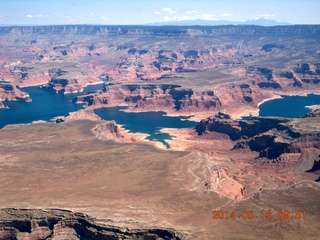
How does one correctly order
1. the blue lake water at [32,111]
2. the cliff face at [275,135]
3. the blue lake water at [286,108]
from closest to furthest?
1. the cliff face at [275,135]
2. the blue lake water at [32,111]
3. the blue lake water at [286,108]

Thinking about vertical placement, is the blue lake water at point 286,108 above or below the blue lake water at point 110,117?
above

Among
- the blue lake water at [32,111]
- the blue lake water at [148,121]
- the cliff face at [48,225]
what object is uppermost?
the cliff face at [48,225]

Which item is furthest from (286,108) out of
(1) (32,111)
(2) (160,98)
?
(1) (32,111)

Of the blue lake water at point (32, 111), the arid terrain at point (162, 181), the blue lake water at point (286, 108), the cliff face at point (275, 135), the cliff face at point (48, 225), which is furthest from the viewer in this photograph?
the blue lake water at point (286, 108)

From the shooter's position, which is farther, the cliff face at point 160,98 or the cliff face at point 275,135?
the cliff face at point 160,98

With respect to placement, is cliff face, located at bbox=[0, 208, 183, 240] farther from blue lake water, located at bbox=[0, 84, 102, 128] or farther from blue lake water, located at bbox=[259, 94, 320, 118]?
blue lake water, located at bbox=[259, 94, 320, 118]

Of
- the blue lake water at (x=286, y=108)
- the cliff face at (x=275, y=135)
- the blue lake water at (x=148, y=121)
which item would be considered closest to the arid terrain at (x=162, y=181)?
the cliff face at (x=275, y=135)

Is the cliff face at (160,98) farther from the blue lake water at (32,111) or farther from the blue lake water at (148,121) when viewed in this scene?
the blue lake water at (32,111)

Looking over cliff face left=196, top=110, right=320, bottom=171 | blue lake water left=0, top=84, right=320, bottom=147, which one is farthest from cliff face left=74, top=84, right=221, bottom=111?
cliff face left=196, top=110, right=320, bottom=171
